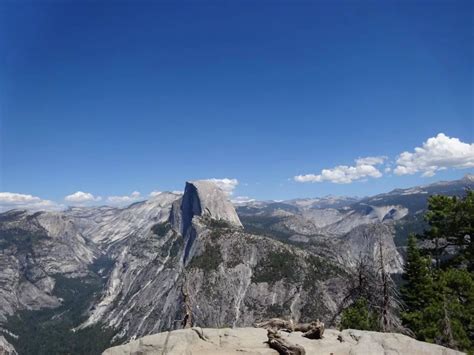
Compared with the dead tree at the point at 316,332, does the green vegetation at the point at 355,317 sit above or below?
below

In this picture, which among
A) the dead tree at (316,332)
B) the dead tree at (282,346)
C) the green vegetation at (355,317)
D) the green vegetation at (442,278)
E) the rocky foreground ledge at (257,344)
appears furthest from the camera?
the green vegetation at (355,317)

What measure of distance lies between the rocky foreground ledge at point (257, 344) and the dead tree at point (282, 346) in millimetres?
363

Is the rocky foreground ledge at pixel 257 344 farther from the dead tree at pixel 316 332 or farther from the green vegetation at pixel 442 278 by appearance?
the green vegetation at pixel 442 278

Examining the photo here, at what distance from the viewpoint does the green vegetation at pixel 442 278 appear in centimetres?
3975

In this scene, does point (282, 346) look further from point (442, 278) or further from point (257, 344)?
point (442, 278)

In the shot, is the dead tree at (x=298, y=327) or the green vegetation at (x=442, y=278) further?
the green vegetation at (x=442, y=278)

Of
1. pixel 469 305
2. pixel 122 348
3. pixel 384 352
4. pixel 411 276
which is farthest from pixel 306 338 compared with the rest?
pixel 411 276

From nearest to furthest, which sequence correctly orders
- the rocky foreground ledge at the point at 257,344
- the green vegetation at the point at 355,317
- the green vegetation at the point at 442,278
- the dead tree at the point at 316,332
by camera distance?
the rocky foreground ledge at the point at 257,344
the dead tree at the point at 316,332
the green vegetation at the point at 442,278
the green vegetation at the point at 355,317

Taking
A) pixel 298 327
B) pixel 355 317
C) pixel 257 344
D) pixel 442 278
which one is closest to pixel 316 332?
pixel 298 327

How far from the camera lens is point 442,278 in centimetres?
4606

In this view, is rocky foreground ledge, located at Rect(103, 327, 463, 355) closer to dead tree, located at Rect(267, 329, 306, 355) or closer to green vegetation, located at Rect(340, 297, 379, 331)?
dead tree, located at Rect(267, 329, 306, 355)

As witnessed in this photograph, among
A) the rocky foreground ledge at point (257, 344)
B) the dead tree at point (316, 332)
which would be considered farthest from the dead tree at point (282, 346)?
the dead tree at point (316, 332)

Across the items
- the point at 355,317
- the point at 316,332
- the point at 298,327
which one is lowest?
the point at 355,317

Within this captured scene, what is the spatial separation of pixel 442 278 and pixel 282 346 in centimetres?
2648
